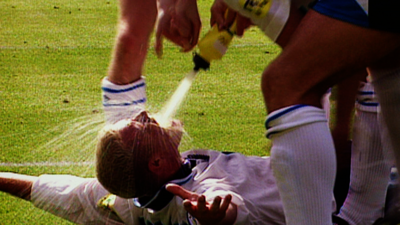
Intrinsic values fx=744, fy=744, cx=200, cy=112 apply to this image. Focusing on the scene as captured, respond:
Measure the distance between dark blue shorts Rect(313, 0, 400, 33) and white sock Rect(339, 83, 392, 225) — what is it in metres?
0.92

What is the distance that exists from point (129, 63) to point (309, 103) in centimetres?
126

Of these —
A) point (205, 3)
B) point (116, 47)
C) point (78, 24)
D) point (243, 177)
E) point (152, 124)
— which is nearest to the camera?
point (152, 124)

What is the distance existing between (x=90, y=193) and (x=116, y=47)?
24.0 inches

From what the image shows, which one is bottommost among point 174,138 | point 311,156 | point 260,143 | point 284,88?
point 260,143

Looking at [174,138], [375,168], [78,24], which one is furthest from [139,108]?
[78,24]

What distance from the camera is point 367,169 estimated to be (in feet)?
9.08

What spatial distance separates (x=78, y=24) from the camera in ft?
22.8

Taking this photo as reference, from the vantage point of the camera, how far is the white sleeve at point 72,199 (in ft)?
9.45

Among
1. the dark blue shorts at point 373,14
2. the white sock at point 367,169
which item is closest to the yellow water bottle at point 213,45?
the dark blue shorts at point 373,14

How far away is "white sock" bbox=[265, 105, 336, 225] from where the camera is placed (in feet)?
6.08

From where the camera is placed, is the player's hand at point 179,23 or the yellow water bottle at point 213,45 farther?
the player's hand at point 179,23

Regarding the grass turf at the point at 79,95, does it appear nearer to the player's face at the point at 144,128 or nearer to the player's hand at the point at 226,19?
the player's face at the point at 144,128

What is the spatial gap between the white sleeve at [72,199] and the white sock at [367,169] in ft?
2.98

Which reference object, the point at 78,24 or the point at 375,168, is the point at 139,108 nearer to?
the point at 375,168
